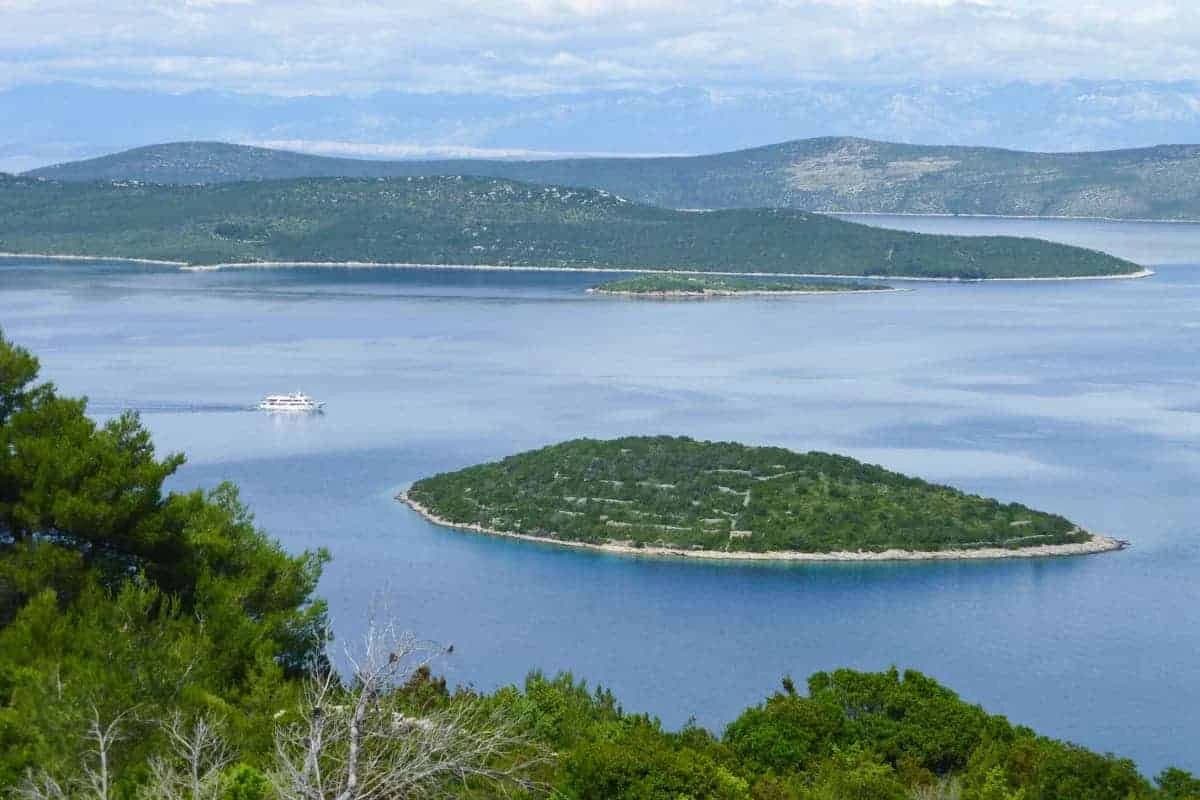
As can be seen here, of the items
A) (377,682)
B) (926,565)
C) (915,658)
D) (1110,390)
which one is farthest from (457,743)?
(1110,390)

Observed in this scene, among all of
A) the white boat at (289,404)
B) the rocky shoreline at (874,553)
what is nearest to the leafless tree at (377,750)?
the rocky shoreline at (874,553)

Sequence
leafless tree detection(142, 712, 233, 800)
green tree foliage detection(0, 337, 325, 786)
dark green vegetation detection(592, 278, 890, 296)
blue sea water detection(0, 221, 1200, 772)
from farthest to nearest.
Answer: dark green vegetation detection(592, 278, 890, 296) < blue sea water detection(0, 221, 1200, 772) < green tree foliage detection(0, 337, 325, 786) < leafless tree detection(142, 712, 233, 800)

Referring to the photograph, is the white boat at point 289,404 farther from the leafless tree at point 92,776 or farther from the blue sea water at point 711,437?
the leafless tree at point 92,776

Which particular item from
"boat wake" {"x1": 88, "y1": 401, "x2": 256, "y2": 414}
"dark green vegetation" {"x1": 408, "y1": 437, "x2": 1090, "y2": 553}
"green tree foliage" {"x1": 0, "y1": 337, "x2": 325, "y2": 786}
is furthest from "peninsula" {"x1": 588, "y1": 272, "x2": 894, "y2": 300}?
"green tree foliage" {"x1": 0, "y1": 337, "x2": 325, "y2": 786}

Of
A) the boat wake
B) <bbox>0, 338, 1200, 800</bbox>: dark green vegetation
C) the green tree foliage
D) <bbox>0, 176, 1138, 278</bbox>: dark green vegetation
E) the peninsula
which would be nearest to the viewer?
<bbox>0, 338, 1200, 800</bbox>: dark green vegetation

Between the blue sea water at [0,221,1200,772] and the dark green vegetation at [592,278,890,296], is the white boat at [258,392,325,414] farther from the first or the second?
the dark green vegetation at [592,278,890,296]

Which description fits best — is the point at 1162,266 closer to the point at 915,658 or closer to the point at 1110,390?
the point at 1110,390

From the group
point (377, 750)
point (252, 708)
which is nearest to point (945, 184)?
point (252, 708)

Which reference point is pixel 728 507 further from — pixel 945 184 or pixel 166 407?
pixel 945 184
